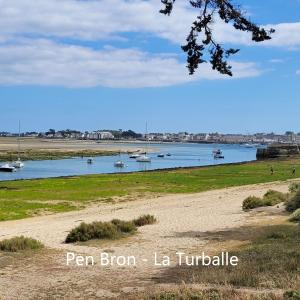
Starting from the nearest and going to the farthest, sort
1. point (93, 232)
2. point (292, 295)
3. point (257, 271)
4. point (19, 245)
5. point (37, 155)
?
point (292, 295) < point (257, 271) < point (19, 245) < point (93, 232) < point (37, 155)

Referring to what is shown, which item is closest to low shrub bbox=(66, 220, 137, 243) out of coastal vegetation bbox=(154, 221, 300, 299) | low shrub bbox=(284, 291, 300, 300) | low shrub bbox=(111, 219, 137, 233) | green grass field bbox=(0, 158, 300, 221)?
low shrub bbox=(111, 219, 137, 233)

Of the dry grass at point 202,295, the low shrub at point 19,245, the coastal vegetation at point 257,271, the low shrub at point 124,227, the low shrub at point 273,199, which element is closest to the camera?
the dry grass at point 202,295

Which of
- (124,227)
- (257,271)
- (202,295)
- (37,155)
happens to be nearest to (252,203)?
(124,227)

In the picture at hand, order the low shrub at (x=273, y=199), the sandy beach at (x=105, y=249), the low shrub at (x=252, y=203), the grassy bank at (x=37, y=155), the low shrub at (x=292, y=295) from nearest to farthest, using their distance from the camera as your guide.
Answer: the low shrub at (x=292, y=295) < the sandy beach at (x=105, y=249) < the low shrub at (x=252, y=203) < the low shrub at (x=273, y=199) < the grassy bank at (x=37, y=155)

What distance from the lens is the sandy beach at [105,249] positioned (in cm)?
1061

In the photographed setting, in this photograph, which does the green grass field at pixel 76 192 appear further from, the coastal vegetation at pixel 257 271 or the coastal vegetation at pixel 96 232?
the coastal vegetation at pixel 257 271

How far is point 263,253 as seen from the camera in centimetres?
1212

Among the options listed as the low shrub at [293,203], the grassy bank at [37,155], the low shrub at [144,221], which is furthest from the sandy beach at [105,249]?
the grassy bank at [37,155]

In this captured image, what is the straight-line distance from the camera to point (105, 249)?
15.1 meters

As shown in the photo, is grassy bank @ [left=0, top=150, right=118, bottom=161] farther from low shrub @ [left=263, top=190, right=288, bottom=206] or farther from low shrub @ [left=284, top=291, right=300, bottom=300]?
low shrub @ [left=284, top=291, right=300, bottom=300]

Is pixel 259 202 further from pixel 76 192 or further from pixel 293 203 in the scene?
pixel 76 192

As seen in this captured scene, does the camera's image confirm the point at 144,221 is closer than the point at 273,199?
Yes

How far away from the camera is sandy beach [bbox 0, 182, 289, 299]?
1061cm

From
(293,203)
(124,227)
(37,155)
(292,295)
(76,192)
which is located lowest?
(76,192)
